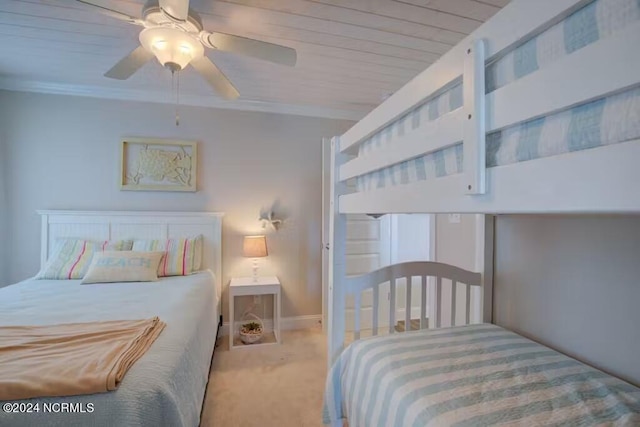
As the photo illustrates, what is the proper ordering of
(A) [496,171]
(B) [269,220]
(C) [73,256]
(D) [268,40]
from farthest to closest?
(B) [269,220], (C) [73,256], (D) [268,40], (A) [496,171]

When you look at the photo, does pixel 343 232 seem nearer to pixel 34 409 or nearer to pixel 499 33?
pixel 499 33

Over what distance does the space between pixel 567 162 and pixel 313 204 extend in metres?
2.65

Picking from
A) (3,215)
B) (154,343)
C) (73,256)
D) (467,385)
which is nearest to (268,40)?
(154,343)

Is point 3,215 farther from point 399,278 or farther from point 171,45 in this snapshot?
point 399,278

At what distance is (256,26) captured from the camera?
5.53 feet

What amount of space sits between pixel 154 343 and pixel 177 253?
1428 millimetres

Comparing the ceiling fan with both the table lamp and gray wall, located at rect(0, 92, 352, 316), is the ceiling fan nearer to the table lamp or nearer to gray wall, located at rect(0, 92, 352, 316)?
gray wall, located at rect(0, 92, 352, 316)

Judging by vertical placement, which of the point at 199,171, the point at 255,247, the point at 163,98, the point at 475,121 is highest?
the point at 163,98

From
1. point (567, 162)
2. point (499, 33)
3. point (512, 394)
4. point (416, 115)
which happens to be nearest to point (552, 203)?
point (567, 162)

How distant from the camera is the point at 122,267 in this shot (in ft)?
7.18

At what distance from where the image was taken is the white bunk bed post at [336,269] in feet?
4.68

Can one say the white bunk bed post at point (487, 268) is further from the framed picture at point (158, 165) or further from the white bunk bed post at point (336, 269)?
the framed picture at point (158, 165)

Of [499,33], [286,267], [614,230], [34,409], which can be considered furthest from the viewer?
[286,267]

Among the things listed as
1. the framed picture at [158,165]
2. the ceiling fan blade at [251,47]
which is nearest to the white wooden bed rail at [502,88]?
the ceiling fan blade at [251,47]
